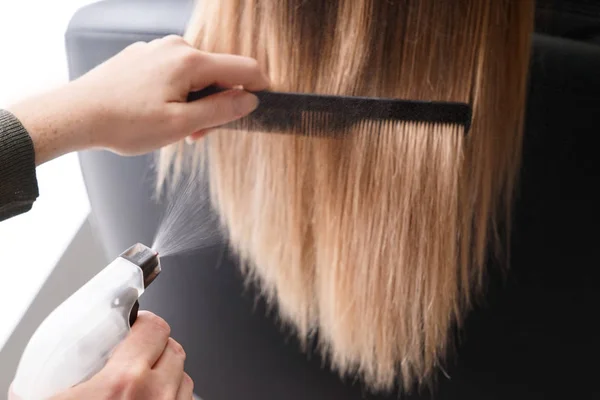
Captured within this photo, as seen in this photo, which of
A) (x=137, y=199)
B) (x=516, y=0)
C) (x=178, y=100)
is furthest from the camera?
(x=137, y=199)

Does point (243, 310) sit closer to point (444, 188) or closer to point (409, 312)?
point (409, 312)

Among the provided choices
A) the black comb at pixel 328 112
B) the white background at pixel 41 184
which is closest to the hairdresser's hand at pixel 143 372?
the black comb at pixel 328 112

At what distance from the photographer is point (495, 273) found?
1.92 feet

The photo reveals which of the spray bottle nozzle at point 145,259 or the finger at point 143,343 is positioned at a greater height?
the spray bottle nozzle at point 145,259

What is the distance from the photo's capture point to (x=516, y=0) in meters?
0.48

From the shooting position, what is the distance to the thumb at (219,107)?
0.58m

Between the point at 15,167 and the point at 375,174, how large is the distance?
15.2 inches

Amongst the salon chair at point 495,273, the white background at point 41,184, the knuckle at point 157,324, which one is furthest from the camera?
the white background at point 41,184

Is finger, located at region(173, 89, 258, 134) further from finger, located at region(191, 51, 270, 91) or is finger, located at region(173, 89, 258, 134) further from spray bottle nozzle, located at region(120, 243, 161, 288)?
spray bottle nozzle, located at region(120, 243, 161, 288)

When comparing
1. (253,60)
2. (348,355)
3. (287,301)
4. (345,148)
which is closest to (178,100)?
(253,60)

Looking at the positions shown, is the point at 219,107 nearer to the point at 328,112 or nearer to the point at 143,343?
the point at 328,112

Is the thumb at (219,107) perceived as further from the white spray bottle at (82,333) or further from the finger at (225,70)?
the white spray bottle at (82,333)

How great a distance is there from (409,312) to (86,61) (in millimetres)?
506

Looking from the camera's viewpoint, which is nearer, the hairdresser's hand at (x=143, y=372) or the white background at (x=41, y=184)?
the hairdresser's hand at (x=143, y=372)
